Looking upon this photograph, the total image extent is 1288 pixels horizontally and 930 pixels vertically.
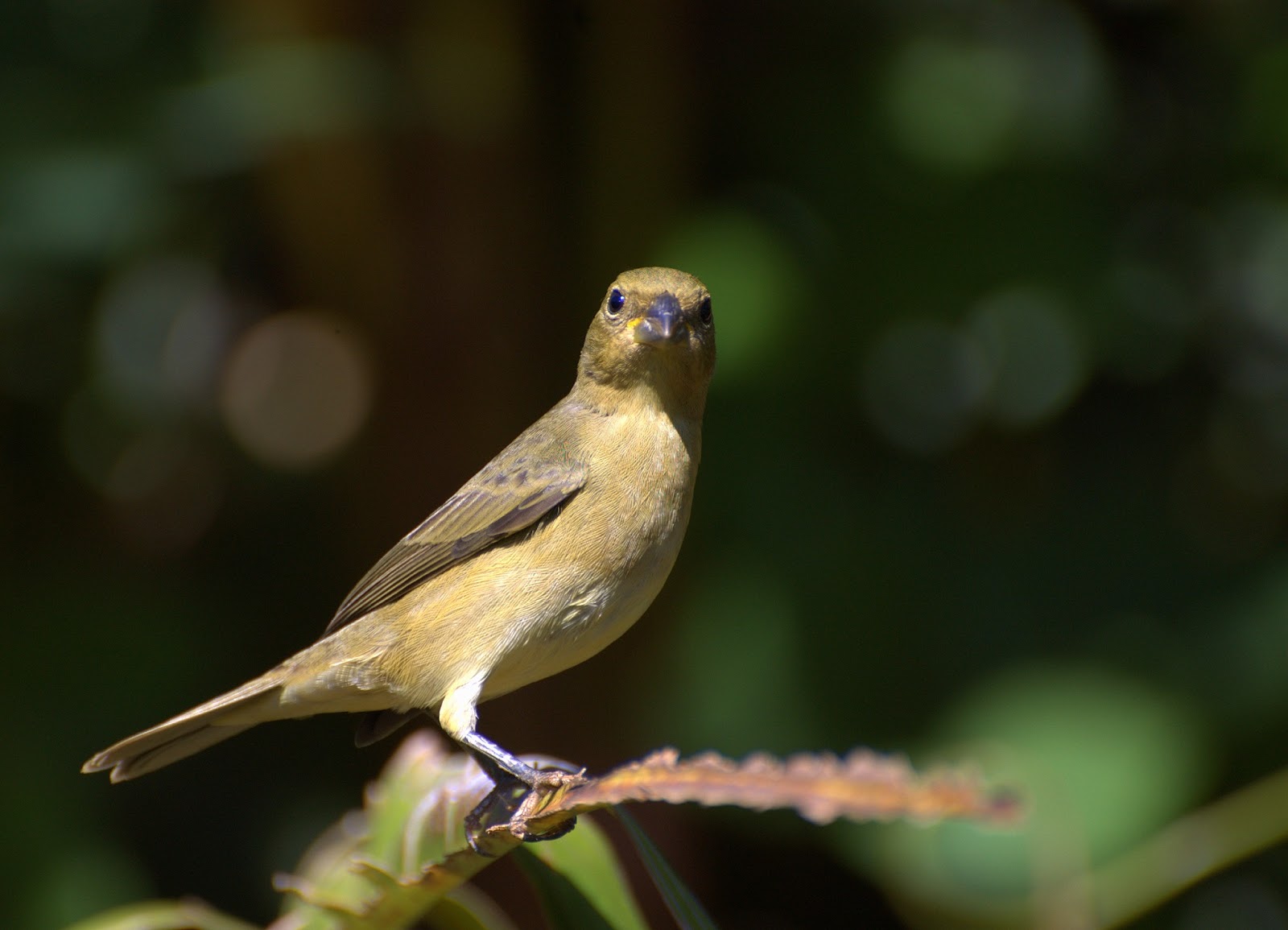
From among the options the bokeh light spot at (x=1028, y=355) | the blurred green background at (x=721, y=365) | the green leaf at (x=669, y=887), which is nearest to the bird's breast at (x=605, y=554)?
the green leaf at (x=669, y=887)

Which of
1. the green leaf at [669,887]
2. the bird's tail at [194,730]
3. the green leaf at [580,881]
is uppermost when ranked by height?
the green leaf at [669,887]

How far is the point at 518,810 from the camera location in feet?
8.10

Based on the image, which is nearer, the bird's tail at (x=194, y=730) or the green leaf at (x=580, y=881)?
the green leaf at (x=580, y=881)

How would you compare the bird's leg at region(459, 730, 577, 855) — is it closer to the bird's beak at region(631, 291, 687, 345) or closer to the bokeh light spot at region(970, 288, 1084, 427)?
the bird's beak at region(631, 291, 687, 345)

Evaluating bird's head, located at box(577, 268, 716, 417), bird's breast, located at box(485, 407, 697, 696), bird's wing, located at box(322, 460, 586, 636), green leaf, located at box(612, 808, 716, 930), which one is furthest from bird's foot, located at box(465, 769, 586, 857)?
bird's head, located at box(577, 268, 716, 417)

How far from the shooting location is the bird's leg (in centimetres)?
242

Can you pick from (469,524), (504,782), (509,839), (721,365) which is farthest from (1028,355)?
(509,839)

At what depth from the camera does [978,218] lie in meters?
4.84

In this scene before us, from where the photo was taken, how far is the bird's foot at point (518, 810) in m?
2.11

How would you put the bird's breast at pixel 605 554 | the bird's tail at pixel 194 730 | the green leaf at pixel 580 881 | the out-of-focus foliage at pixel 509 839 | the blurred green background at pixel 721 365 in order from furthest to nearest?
1. the blurred green background at pixel 721 365
2. the bird's tail at pixel 194 730
3. the bird's breast at pixel 605 554
4. the green leaf at pixel 580 881
5. the out-of-focus foliage at pixel 509 839

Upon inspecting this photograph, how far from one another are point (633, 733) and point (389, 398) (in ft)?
5.42

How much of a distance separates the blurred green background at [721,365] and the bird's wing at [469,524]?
1649 mm

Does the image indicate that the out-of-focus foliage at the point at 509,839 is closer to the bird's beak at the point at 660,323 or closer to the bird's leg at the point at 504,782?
the bird's leg at the point at 504,782

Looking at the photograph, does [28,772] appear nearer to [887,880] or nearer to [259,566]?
[259,566]
